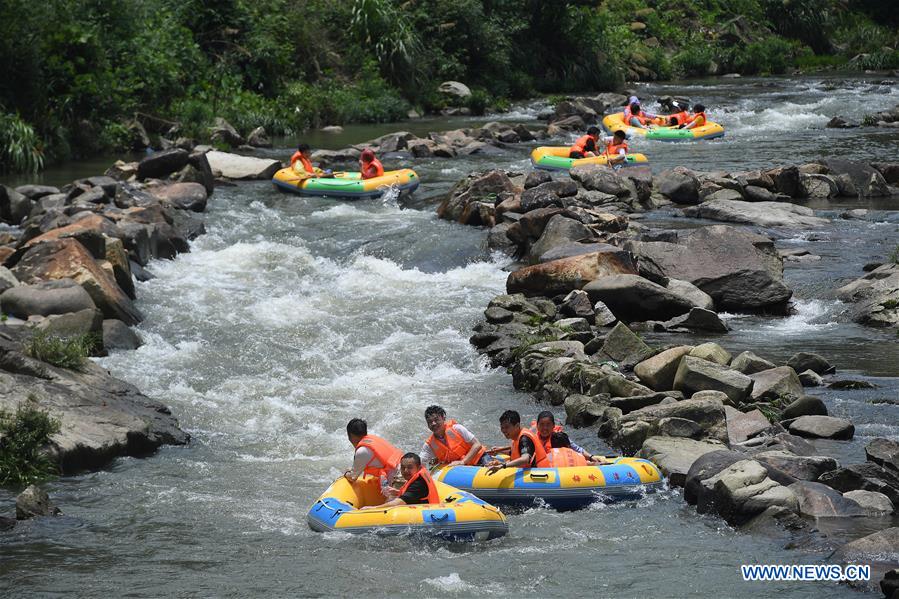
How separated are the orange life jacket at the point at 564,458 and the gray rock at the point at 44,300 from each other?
21.4 feet

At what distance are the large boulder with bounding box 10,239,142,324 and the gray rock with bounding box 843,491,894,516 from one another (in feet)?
29.8

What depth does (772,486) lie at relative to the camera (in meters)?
8.47

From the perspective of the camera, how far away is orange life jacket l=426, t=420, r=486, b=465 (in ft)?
31.8

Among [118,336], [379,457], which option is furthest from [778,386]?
[118,336]

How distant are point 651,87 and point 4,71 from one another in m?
23.4

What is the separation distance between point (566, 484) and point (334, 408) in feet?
11.2

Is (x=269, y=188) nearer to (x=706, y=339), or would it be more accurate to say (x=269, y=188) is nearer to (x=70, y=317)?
(x=70, y=317)

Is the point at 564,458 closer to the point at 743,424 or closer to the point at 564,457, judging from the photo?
the point at 564,457

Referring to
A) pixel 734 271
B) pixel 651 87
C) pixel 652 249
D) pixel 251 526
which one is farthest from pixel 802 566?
pixel 651 87

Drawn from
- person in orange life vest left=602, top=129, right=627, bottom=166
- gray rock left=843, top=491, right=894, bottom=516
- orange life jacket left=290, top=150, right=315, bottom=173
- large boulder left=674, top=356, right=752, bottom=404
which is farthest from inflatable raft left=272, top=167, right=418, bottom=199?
gray rock left=843, top=491, right=894, bottom=516

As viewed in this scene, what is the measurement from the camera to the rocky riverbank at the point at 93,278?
10.4 metres

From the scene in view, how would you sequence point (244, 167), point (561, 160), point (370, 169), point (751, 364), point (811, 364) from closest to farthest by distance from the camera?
point (751, 364) < point (811, 364) < point (370, 169) < point (561, 160) < point (244, 167)

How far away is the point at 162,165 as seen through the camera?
2144 cm

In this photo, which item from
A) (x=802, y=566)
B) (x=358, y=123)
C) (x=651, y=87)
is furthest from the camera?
(x=651, y=87)
